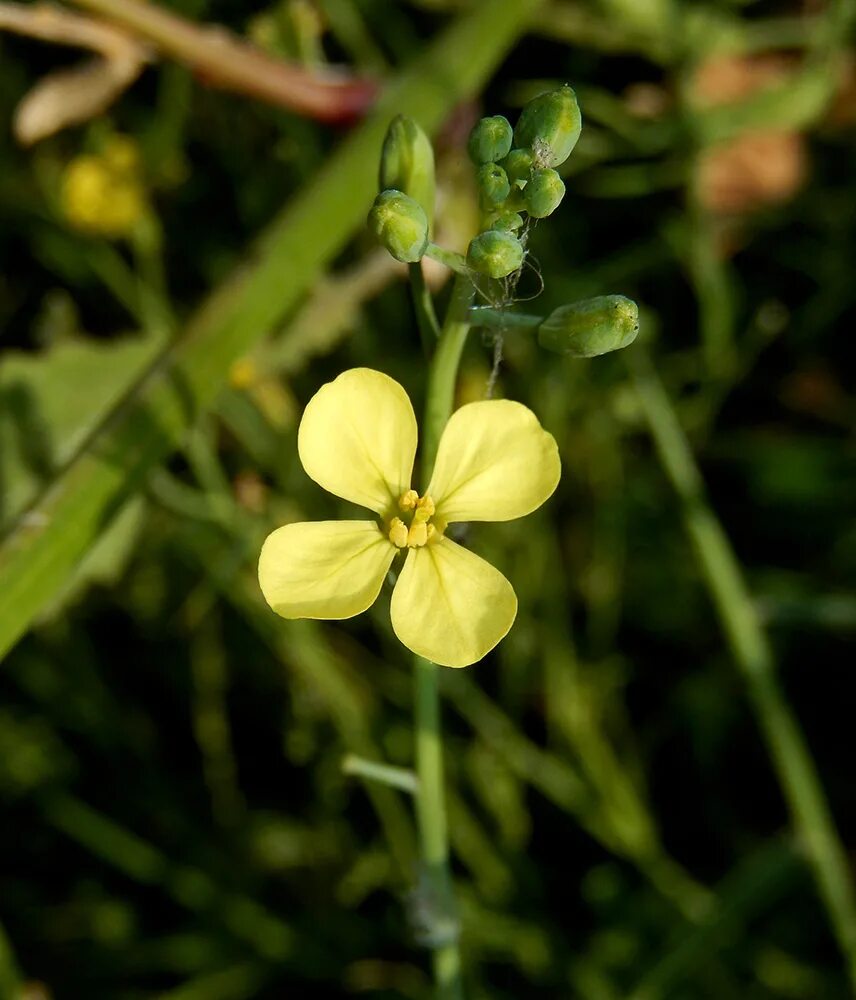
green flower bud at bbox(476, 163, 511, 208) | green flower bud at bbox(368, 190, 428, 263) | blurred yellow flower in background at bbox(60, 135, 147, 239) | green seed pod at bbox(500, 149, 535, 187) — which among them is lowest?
green flower bud at bbox(368, 190, 428, 263)

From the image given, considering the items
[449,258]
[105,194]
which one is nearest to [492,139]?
[449,258]

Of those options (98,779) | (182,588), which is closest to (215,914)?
(98,779)

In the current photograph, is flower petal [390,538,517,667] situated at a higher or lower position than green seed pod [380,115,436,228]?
lower

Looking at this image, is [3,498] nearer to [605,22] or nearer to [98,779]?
[98,779]

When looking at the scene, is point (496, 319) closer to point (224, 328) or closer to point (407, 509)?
point (407, 509)

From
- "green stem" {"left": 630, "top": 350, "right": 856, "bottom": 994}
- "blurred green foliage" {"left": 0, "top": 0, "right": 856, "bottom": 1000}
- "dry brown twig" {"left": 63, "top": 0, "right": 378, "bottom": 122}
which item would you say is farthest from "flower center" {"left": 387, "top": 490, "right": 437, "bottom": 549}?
"dry brown twig" {"left": 63, "top": 0, "right": 378, "bottom": 122}

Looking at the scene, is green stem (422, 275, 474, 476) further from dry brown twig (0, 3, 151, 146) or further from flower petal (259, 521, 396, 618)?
dry brown twig (0, 3, 151, 146)
